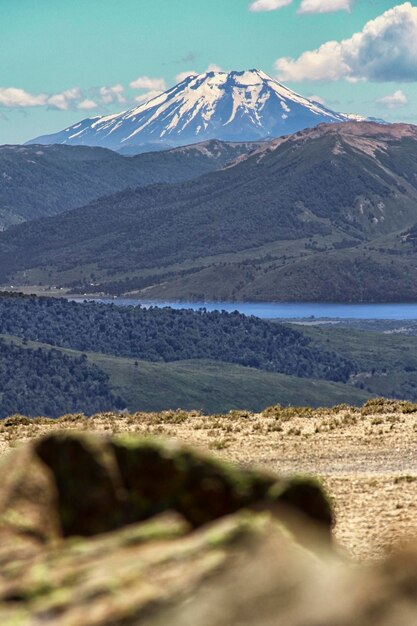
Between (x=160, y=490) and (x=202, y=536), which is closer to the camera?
(x=202, y=536)

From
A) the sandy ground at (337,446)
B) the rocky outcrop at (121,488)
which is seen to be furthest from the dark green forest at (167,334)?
the rocky outcrop at (121,488)

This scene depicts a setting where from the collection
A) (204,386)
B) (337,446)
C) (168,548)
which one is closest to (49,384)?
(204,386)

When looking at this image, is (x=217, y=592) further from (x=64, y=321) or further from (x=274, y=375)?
(x=274, y=375)

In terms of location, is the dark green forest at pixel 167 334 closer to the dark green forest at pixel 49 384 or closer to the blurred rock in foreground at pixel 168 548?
the dark green forest at pixel 49 384

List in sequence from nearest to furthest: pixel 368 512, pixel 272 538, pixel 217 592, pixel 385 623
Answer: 1. pixel 385 623
2. pixel 217 592
3. pixel 272 538
4. pixel 368 512

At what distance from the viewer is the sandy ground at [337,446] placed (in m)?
15.7

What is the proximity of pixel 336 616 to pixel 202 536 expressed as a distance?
1160 mm

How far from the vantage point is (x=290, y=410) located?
30547 millimetres

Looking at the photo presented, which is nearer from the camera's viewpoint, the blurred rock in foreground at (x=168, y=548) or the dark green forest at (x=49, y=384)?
the blurred rock in foreground at (x=168, y=548)

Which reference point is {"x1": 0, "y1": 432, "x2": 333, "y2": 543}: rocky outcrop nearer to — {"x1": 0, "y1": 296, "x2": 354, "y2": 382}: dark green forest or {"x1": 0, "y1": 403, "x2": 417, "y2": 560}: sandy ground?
{"x1": 0, "y1": 403, "x2": 417, "y2": 560}: sandy ground

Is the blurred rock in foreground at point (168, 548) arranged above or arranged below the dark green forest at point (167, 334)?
above

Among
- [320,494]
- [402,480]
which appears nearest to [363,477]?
[402,480]

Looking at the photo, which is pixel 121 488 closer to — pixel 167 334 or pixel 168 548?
pixel 168 548

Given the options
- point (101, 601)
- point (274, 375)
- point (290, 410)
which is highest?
point (101, 601)
